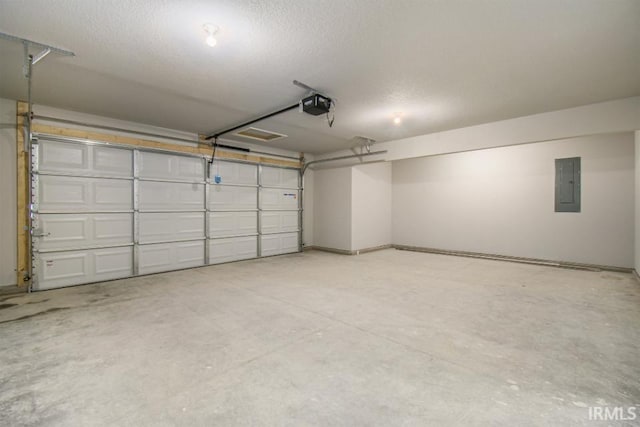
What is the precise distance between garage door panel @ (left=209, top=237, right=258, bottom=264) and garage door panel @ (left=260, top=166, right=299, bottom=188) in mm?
1388

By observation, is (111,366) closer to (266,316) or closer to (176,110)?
(266,316)

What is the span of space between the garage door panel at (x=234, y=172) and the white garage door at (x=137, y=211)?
0.07 ft

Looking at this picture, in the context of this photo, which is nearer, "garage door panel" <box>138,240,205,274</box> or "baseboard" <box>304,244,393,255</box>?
"garage door panel" <box>138,240,205,274</box>

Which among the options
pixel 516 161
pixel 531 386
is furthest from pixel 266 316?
pixel 516 161

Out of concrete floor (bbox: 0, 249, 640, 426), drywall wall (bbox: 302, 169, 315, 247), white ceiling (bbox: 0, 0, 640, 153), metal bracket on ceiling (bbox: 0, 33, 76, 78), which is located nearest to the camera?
concrete floor (bbox: 0, 249, 640, 426)

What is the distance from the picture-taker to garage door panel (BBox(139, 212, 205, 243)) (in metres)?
5.02

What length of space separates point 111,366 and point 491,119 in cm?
568

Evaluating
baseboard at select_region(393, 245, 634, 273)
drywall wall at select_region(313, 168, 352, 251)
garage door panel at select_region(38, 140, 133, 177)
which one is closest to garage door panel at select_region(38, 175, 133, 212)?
garage door panel at select_region(38, 140, 133, 177)

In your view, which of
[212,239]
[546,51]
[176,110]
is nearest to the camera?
[546,51]

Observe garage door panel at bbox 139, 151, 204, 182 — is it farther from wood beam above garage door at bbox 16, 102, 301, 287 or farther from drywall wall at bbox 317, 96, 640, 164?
drywall wall at bbox 317, 96, 640, 164

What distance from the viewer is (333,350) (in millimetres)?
2344

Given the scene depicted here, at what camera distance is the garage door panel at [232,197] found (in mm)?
5902

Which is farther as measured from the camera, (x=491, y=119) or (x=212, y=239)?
(x=212, y=239)

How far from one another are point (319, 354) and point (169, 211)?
426 centimetres
